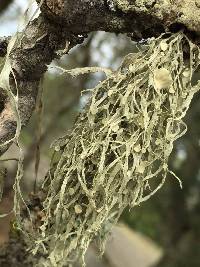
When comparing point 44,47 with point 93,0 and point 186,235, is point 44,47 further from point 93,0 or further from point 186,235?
point 186,235

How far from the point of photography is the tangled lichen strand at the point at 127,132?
817 mm

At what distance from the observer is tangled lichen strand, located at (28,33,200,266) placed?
2.68 ft

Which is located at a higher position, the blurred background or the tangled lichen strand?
the tangled lichen strand

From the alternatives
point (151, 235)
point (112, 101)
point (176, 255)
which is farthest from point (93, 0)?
point (151, 235)

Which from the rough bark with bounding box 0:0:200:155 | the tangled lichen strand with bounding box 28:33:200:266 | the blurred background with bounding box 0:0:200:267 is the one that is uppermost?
the rough bark with bounding box 0:0:200:155

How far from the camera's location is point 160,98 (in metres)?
0.81

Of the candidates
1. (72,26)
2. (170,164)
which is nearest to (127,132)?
(72,26)

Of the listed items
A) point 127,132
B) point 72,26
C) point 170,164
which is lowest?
point 170,164

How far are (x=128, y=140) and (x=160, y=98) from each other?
3.4 inches

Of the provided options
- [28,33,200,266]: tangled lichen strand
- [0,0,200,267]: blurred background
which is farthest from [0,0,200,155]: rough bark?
[0,0,200,267]: blurred background

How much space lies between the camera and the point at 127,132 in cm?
84

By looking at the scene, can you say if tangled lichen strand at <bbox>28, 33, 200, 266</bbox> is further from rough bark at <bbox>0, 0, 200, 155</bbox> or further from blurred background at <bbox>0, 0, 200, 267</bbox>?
blurred background at <bbox>0, 0, 200, 267</bbox>

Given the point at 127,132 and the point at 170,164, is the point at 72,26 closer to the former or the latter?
the point at 127,132

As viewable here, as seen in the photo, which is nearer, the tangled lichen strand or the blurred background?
the tangled lichen strand
